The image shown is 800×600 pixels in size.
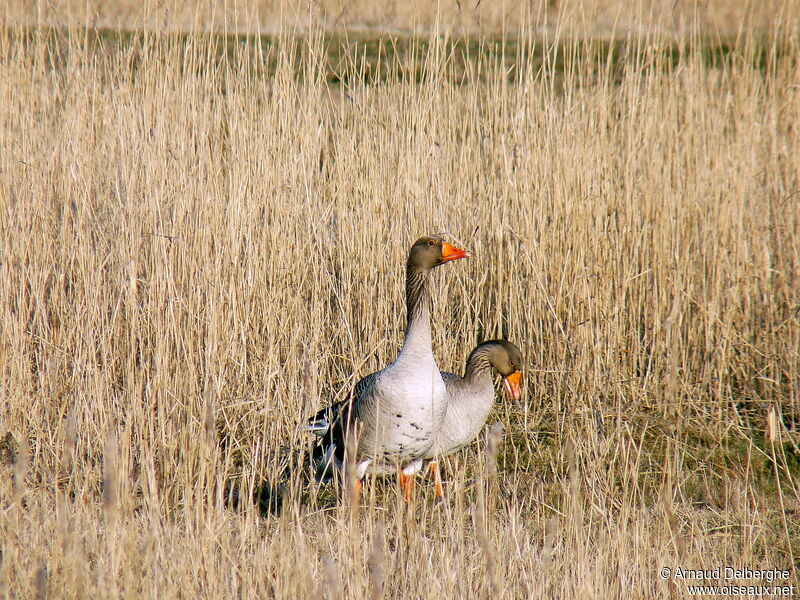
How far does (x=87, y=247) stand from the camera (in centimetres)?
370

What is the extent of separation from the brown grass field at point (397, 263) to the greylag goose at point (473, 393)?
0.55 feet

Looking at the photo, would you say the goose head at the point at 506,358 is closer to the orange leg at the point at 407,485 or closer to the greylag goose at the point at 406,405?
the greylag goose at the point at 406,405

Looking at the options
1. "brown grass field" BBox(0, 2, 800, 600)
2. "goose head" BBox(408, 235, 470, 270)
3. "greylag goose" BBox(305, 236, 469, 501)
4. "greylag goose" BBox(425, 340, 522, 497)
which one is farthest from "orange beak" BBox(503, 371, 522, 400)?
"goose head" BBox(408, 235, 470, 270)

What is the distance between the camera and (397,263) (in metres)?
4.22

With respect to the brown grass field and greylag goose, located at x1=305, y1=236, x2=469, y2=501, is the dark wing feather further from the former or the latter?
the brown grass field

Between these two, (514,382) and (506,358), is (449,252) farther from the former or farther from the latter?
(514,382)

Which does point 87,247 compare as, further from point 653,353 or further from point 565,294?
point 653,353

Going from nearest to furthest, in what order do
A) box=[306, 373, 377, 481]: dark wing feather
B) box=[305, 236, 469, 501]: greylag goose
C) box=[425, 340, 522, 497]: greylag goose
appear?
box=[305, 236, 469, 501]: greylag goose, box=[306, 373, 377, 481]: dark wing feather, box=[425, 340, 522, 497]: greylag goose

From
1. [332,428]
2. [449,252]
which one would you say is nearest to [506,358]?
[449,252]

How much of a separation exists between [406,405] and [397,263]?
1199 millimetres

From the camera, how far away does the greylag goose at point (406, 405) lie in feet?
10.5

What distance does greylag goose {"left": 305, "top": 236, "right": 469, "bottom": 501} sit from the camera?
3199 mm

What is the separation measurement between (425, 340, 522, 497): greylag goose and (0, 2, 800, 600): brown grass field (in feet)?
0.55

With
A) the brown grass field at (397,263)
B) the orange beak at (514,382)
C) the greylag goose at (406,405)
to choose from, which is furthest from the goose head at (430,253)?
the orange beak at (514,382)
